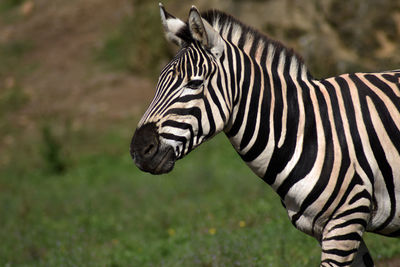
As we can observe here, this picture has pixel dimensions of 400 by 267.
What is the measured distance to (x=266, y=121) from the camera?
3.74m

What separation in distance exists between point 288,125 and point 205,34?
2.66 ft

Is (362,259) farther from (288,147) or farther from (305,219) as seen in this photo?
(288,147)

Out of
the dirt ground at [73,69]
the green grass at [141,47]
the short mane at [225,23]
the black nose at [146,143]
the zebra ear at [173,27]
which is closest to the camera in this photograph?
the black nose at [146,143]

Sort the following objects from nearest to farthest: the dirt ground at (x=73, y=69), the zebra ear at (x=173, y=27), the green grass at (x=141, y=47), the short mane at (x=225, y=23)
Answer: the zebra ear at (x=173, y=27) < the short mane at (x=225, y=23) < the dirt ground at (x=73, y=69) < the green grass at (x=141, y=47)

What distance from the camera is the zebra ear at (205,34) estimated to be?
3451 mm

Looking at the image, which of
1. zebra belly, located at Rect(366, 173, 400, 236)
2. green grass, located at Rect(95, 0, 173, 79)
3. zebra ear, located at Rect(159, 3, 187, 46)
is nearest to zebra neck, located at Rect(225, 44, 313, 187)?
zebra ear, located at Rect(159, 3, 187, 46)

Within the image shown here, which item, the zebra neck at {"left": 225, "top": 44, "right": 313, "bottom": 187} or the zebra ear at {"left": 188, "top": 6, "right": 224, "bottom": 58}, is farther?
the zebra neck at {"left": 225, "top": 44, "right": 313, "bottom": 187}

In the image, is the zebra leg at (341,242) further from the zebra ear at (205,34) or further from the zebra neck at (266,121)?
the zebra ear at (205,34)

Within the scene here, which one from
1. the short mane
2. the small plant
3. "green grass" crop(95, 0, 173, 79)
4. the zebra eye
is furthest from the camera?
"green grass" crop(95, 0, 173, 79)

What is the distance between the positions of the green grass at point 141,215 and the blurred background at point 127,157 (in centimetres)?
3

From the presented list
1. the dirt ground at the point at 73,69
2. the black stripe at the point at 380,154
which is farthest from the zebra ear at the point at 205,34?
the dirt ground at the point at 73,69

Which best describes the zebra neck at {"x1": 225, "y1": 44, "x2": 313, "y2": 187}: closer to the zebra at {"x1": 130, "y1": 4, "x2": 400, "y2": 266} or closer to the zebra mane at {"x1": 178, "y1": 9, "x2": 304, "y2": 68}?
the zebra at {"x1": 130, "y1": 4, "x2": 400, "y2": 266}

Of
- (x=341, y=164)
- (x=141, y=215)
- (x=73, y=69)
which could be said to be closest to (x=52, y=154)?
(x=141, y=215)

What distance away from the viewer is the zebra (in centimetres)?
349
